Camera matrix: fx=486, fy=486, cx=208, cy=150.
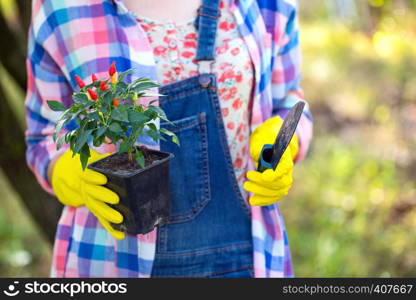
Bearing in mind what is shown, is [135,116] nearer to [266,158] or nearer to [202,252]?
[266,158]

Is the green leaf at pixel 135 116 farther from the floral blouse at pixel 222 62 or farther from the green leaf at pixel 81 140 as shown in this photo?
the floral blouse at pixel 222 62

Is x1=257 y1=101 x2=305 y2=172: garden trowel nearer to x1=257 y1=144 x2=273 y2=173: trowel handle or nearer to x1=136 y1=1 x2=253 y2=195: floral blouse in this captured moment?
x1=257 y1=144 x2=273 y2=173: trowel handle

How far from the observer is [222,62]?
1.32 m

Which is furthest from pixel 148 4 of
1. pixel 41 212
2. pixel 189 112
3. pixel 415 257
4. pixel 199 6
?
pixel 415 257

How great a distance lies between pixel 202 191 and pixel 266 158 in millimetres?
210

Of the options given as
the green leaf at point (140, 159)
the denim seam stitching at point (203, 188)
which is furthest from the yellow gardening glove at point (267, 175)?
the green leaf at point (140, 159)

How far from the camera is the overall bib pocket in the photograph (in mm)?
1314

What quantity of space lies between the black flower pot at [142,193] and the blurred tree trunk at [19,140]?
959mm

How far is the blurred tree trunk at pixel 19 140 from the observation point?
193 cm

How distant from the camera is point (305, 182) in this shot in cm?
348

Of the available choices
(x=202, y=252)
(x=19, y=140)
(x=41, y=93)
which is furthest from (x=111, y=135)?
(x=19, y=140)

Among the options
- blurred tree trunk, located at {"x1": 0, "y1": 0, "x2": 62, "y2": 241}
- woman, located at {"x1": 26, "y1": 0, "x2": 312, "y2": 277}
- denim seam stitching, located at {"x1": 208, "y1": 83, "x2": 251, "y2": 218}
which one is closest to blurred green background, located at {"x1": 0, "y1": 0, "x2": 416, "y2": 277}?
blurred tree trunk, located at {"x1": 0, "y1": 0, "x2": 62, "y2": 241}

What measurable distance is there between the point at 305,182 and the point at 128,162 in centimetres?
251

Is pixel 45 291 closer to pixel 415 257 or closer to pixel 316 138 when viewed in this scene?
pixel 415 257
